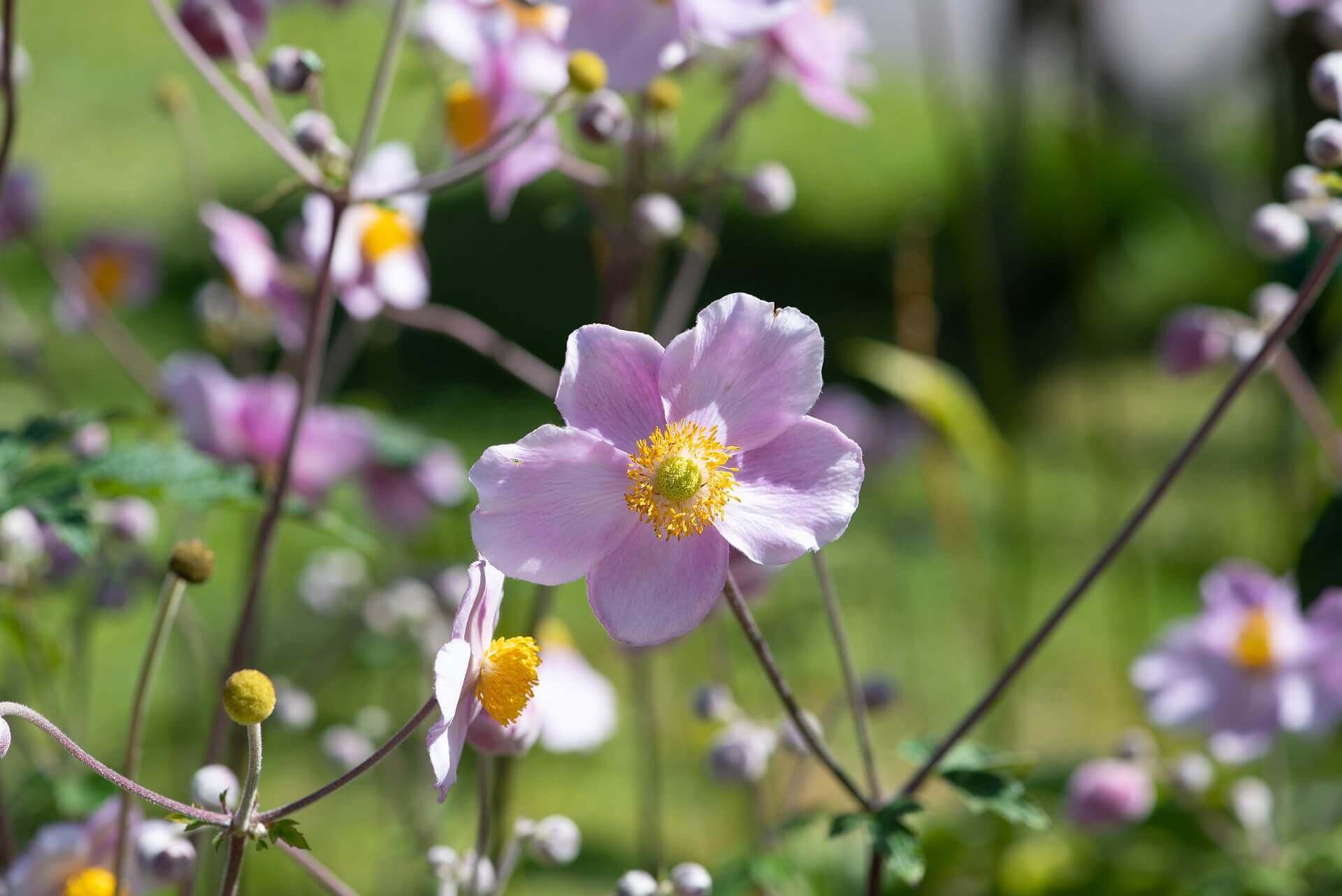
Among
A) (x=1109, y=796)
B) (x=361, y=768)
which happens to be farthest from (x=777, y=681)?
(x=1109, y=796)

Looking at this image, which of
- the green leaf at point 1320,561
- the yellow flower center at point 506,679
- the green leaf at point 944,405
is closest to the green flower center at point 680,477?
the yellow flower center at point 506,679

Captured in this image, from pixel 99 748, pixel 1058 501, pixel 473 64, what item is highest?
pixel 1058 501

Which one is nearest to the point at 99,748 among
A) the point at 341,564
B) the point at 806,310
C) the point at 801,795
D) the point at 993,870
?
the point at 341,564

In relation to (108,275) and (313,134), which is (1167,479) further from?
(108,275)

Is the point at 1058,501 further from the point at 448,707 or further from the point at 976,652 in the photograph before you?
the point at 448,707

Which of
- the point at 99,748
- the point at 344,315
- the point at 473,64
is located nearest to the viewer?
the point at 473,64

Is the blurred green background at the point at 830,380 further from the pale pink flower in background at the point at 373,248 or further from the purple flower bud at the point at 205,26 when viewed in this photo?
the purple flower bud at the point at 205,26
